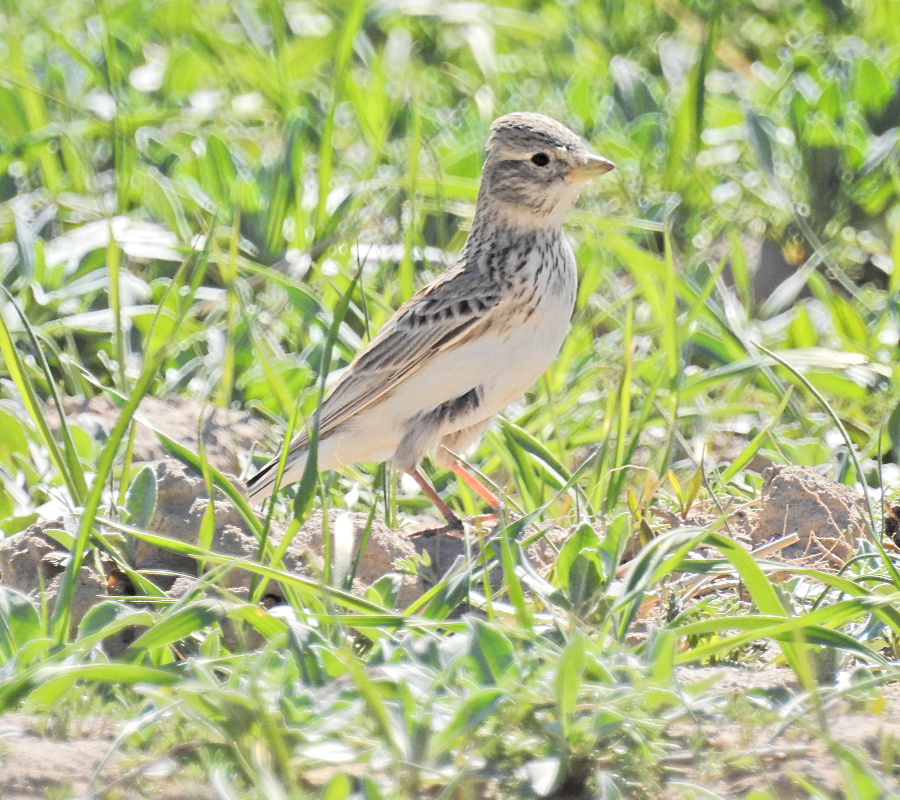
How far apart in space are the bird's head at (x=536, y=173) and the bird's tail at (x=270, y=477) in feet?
3.63

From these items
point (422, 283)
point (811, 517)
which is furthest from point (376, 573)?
point (422, 283)

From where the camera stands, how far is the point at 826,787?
2467mm

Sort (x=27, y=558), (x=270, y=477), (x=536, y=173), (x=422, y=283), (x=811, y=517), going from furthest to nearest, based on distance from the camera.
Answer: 1. (x=422, y=283)
2. (x=536, y=173)
3. (x=270, y=477)
4. (x=811, y=517)
5. (x=27, y=558)

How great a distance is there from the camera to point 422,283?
18.2ft

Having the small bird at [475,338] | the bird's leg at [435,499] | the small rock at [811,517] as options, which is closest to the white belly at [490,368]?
the small bird at [475,338]

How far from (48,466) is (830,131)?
3750mm

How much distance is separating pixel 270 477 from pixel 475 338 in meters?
0.80

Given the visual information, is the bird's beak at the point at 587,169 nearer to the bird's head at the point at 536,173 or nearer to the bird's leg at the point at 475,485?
the bird's head at the point at 536,173

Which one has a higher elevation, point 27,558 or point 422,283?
point 422,283

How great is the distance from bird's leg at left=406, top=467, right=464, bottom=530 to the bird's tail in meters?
0.38

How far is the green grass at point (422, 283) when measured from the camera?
2588mm

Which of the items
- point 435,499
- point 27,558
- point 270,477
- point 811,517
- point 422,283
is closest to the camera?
point 27,558

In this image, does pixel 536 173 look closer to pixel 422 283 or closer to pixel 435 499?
pixel 422 283

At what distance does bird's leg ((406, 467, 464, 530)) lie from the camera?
14.1ft
